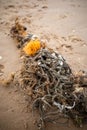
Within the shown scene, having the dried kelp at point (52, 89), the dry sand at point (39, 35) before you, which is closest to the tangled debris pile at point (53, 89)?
the dried kelp at point (52, 89)

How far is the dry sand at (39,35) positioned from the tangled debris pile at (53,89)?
14cm

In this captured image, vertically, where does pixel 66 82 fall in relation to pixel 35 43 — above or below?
below

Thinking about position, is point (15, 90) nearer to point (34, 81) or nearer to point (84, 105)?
point (34, 81)

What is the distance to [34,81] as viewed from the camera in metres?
2.65

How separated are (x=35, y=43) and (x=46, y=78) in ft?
2.14

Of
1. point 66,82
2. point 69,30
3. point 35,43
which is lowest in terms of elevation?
point 69,30

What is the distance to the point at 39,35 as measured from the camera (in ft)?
13.8

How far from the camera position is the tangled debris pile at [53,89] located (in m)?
2.41

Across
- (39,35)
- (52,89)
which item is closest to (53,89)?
(52,89)

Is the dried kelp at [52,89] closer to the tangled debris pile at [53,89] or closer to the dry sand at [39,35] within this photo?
the tangled debris pile at [53,89]

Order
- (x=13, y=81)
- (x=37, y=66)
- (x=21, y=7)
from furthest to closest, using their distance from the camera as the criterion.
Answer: (x=21, y=7) → (x=13, y=81) → (x=37, y=66)

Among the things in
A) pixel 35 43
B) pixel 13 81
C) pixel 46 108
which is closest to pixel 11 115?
pixel 46 108

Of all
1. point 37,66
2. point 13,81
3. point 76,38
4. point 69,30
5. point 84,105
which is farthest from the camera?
point 69,30

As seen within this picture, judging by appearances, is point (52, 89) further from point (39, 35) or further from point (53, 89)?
point (39, 35)
